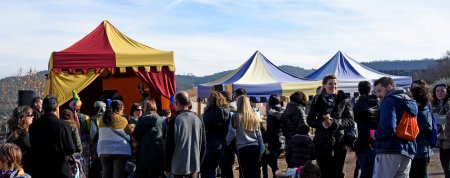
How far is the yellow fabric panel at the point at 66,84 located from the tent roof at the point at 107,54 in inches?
4.6

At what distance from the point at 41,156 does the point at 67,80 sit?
5.34m

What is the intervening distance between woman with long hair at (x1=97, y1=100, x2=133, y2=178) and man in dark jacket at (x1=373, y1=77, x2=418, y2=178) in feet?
10.9

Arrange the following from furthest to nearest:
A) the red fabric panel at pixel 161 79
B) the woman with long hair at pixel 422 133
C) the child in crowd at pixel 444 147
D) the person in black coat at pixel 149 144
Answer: the red fabric panel at pixel 161 79 → the child in crowd at pixel 444 147 → the person in black coat at pixel 149 144 → the woman with long hair at pixel 422 133

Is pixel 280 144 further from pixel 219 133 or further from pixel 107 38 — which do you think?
pixel 107 38

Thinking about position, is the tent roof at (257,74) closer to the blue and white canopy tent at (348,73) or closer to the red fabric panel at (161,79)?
the blue and white canopy tent at (348,73)

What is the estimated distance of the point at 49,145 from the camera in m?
6.18

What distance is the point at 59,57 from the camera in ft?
37.0

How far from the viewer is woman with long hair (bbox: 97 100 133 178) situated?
765 centimetres

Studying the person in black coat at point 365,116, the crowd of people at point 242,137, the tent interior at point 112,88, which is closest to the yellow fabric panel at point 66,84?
the crowd of people at point 242,137

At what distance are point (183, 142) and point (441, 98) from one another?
14.3 ft

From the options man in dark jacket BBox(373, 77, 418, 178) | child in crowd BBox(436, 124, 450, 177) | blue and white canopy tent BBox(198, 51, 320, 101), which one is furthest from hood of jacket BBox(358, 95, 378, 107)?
blue and white canopy tent BBox(198, 51, 320, 101)

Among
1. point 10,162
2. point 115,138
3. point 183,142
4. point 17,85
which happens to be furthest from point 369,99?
point 17,85

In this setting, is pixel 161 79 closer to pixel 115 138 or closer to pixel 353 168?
pixel 353 168

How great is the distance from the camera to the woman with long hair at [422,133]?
664cm
